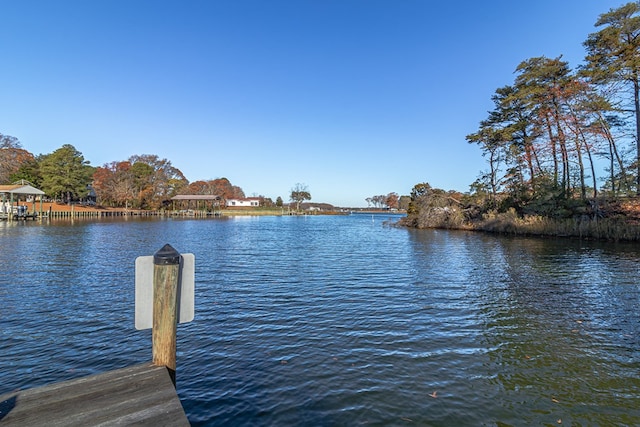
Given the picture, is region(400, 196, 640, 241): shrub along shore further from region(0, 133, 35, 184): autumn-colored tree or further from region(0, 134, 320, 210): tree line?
region(0, 133, 35, 184): autumn-colored tree

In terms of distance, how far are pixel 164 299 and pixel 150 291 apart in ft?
0.42

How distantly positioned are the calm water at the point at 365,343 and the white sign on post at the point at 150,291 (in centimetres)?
161

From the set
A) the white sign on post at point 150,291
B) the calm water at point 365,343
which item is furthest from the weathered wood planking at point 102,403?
the calm water at point 365,343

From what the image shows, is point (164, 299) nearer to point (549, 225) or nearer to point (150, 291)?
point (150, 291)

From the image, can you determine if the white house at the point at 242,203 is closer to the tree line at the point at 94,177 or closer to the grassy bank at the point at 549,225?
the tree line at the point at 94,177

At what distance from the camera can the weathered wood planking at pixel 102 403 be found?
230cm

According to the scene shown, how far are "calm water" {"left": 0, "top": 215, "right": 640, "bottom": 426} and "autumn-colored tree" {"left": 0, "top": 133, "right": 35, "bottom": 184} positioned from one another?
72.4 metres

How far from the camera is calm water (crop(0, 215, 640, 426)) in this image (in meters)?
3.99

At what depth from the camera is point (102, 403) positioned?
2.52 meters

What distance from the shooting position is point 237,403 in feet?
13.3

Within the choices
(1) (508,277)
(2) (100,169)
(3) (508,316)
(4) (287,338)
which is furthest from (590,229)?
(2) (100,169)

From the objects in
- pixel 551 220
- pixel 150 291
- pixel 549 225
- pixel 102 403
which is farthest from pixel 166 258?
pixel 551 220

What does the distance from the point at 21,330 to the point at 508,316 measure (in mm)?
9780

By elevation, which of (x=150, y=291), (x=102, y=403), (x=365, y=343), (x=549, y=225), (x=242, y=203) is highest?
(x=242, y=203)
